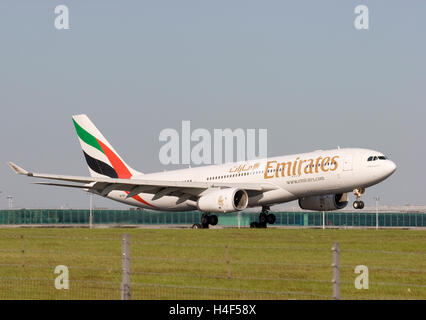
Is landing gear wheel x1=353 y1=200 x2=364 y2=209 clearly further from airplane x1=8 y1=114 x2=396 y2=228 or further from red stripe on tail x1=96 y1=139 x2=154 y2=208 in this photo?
red stripe on tail x1=96 y1=139 x2=154 y2=208

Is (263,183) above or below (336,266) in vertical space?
above

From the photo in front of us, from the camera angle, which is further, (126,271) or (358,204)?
(358,204)

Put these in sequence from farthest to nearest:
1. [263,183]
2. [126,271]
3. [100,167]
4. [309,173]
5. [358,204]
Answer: [100,167] → [263,183] → [309,173] → [358,204] → [126,271]

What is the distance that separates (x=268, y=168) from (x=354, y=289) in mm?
34421

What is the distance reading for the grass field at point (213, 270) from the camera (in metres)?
21.4

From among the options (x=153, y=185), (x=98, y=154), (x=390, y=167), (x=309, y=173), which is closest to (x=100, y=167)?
(x=98, y=154)

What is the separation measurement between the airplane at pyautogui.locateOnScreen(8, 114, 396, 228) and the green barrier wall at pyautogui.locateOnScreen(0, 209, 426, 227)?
1568 inches

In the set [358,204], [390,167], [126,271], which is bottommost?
[126,271]

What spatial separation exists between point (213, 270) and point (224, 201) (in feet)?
89.9

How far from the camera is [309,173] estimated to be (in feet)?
174

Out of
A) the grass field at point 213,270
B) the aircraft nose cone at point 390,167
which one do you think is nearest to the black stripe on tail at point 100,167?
the aircraft nose cone at point 390,167

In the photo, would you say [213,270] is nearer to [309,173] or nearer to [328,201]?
[309,173]

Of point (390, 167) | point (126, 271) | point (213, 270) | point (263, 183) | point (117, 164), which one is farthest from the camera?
point (117, 164)
